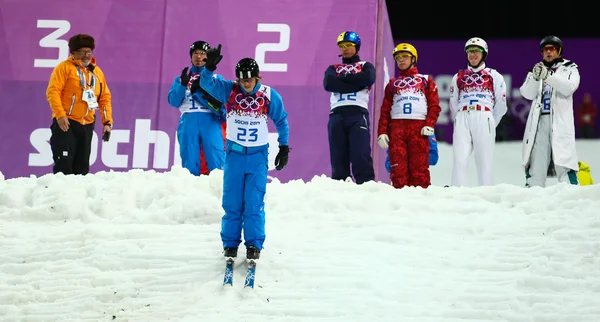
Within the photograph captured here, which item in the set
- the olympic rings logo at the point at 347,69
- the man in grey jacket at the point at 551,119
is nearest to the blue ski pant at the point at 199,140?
the olympic rings logo at the point at 347,69

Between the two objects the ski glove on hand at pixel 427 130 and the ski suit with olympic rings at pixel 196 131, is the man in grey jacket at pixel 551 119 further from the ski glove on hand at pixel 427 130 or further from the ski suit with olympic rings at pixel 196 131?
the ski suit with olympic rings at pixel 196 131

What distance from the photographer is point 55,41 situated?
32.6 feet

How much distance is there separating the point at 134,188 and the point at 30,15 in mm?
3612

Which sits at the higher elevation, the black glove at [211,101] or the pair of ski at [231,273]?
the black glove at [211,101]

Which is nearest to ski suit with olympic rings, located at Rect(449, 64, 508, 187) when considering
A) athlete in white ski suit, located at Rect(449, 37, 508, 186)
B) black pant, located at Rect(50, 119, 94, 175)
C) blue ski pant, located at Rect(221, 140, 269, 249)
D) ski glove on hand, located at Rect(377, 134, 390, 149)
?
athlete in white ski suit, located at Rect(449, 37, 508, 186)

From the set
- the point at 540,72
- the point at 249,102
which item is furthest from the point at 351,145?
the point at 249,102

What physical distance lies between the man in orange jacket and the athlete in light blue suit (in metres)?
3.05

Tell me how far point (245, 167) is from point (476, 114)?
3.33 meters

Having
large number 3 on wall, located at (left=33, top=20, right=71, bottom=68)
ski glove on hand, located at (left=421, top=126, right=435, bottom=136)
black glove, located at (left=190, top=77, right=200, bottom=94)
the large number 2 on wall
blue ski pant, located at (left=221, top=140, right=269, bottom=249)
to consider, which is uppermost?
large number 3 on wall, located at (left=33, top=20, right=71, bottom=68)

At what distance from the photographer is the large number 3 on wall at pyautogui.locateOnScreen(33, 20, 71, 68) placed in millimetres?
9906

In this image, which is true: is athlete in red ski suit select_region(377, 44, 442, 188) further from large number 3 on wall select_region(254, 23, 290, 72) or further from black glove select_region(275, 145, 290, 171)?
black glove select_region(275, 145, 290, 171)

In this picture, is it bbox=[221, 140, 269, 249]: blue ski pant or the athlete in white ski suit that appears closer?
bbox=[221, 140, 269, 249]: blue ski pant

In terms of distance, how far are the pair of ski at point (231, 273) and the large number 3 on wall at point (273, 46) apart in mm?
4447

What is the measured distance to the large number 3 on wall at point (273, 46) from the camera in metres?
9.68
